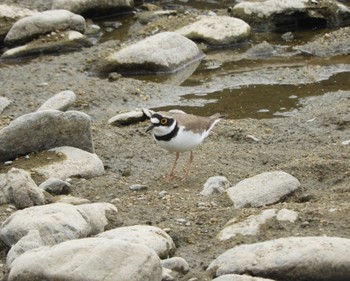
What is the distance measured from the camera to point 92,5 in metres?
18.3

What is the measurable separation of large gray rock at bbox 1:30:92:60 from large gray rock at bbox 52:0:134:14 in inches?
74.7

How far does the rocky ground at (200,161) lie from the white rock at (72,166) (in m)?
0.16

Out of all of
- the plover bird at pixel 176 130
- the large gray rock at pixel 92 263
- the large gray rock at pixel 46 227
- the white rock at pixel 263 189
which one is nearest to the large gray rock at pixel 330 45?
the plover bird at pixel 176 130

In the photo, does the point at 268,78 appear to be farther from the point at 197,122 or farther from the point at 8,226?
the point at 8,226

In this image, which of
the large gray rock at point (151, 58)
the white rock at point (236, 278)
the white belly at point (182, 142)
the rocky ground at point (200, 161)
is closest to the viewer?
the white rock at point (236, 278)

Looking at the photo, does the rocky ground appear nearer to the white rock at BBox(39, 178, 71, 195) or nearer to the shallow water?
the white rock at BBox(39, 178, 71, 195)

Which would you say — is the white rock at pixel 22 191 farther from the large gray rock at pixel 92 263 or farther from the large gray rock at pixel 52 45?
the large gray rock at pixel 52 45

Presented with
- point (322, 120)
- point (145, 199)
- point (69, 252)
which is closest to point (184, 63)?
point (322, 120)

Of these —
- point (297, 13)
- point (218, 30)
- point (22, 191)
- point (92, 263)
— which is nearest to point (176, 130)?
point (22, 191)

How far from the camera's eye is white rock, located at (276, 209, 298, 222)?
6387 mm

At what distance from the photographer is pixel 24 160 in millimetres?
8812

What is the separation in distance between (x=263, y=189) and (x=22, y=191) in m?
2.19

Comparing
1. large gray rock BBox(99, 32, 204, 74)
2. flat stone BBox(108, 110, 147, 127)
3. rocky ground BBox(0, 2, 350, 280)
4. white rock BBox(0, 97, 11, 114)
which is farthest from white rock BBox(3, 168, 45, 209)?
large gray rock BBox(99, 32, 204, 74)

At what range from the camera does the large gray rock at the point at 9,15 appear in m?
16.5
